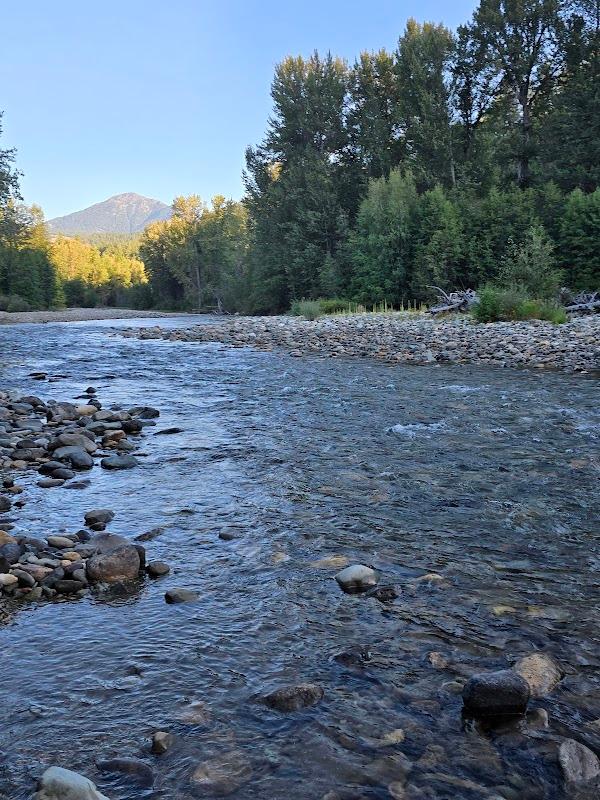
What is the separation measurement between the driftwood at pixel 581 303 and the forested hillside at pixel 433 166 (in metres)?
1.02

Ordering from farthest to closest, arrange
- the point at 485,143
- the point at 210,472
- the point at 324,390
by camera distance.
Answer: the point at 485,143 → the point at 324,390 → the point at 210,472

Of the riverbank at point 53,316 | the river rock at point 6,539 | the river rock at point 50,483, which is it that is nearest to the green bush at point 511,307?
the river rock at point 50,483

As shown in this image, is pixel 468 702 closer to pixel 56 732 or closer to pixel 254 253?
pixel 56 732

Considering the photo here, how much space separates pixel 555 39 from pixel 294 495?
3942 cm

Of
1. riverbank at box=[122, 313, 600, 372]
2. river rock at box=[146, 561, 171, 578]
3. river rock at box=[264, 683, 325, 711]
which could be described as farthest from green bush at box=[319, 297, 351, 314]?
river rock at box=[264, 683, 325, 711]

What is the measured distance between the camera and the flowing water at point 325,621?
2135mm

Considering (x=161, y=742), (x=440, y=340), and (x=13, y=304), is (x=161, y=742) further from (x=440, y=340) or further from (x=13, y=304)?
(x=13, y=304)

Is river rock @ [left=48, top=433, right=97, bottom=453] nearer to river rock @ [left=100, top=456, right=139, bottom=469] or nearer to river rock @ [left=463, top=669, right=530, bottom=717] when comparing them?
river rock @ [left=100, top=456, right=139, bottom=469]

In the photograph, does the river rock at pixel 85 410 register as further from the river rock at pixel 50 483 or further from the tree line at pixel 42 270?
the tree line at pixel 42 270

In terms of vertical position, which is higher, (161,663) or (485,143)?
(485,143)

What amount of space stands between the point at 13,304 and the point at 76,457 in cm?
5014

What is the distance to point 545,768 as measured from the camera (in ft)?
6.75

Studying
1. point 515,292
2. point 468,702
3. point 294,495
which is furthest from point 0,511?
point 515,292

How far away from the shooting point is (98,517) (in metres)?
4.38
